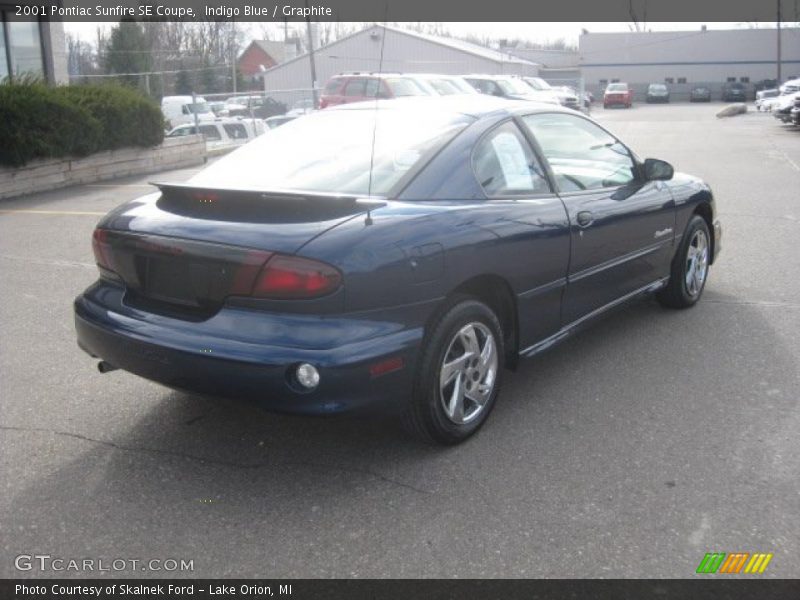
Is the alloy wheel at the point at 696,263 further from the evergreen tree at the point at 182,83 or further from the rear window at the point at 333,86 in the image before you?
the evergreen tree at the point at 182,83

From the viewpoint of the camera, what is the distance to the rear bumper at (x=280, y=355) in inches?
129

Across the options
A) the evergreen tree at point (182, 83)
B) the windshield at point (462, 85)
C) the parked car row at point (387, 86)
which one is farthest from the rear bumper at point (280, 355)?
the evergreen tree at point (182, 83)

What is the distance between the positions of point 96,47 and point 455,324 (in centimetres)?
4923

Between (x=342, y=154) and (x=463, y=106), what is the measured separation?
2.52 feet

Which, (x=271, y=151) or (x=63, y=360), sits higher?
(x=271, y=151)

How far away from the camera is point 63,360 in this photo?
16.8 feet

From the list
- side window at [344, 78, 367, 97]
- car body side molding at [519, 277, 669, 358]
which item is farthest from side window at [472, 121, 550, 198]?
side window at [344, 78, 367, 97]

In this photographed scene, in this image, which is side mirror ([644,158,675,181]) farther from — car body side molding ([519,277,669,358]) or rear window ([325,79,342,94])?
rear window ([325,79,342,94])

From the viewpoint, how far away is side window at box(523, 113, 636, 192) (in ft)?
15.5

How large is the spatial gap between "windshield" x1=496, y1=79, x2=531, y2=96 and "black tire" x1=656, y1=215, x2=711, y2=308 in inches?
931

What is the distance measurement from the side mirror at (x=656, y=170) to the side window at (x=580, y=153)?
0.09 metres
